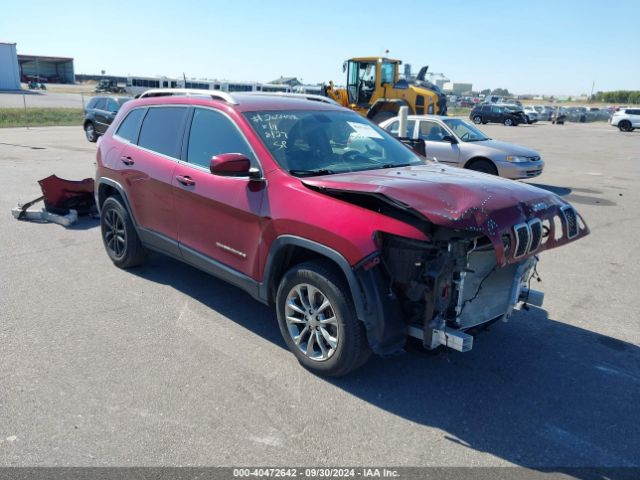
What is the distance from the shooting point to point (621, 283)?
5.82 metres

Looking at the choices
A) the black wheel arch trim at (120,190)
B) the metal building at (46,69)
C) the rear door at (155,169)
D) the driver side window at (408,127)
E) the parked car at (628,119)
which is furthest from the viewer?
the metal building at (46,69)

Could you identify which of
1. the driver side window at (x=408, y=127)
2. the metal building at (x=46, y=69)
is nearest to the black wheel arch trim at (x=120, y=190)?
the driver side window at (x=408, y=127)

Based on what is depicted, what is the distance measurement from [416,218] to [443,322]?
2.25 feet

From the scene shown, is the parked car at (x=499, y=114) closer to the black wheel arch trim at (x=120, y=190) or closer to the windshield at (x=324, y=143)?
the windshield at (x=324, y=143)

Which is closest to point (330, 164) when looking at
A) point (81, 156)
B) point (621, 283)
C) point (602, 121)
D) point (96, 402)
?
point (96, 402)

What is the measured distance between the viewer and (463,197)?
3279mm

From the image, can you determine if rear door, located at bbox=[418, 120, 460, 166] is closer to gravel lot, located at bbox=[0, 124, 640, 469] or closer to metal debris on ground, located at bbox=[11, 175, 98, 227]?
gravel lot, located at bbox=[0, 124, 640, 469]

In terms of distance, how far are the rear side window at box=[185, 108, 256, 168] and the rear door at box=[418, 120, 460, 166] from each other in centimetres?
750

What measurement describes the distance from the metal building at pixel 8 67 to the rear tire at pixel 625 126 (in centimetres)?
6977

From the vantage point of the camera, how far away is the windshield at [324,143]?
4105 mm

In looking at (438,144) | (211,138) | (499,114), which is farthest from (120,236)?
(499,114)

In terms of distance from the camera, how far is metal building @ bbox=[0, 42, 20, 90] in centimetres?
6669

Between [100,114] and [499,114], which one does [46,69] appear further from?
[100,114]

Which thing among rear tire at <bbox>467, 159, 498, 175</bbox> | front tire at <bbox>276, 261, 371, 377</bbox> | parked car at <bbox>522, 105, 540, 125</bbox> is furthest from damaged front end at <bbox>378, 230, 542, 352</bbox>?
parked car at <bbox>522, 105, 540, 125</bbox>
